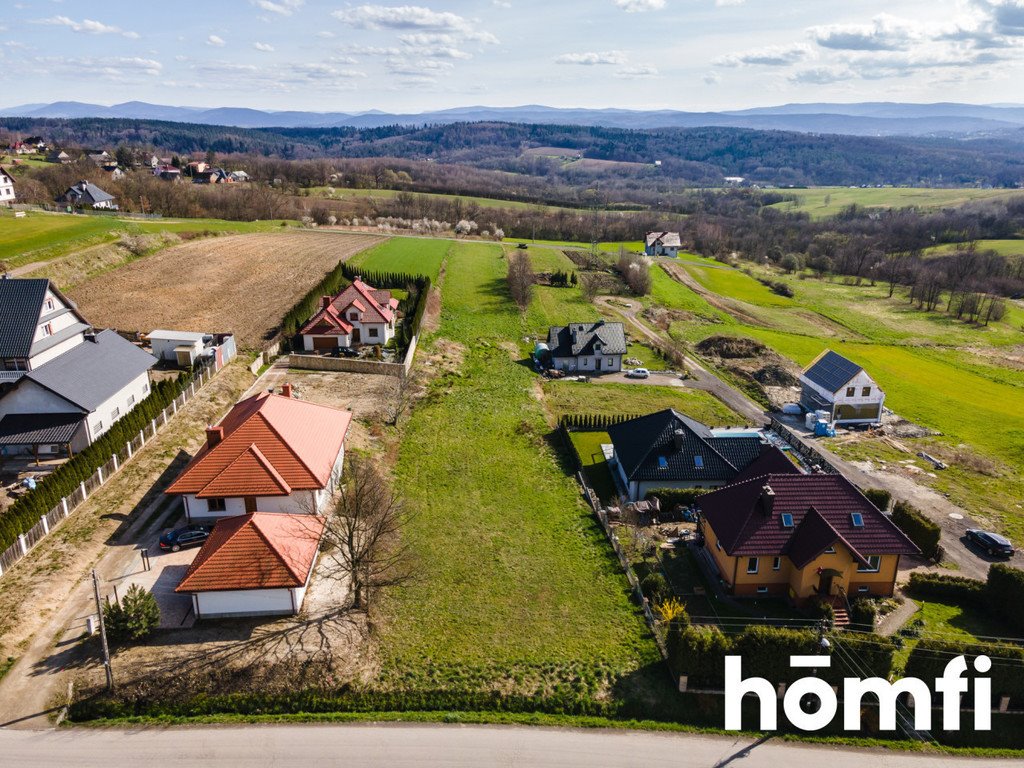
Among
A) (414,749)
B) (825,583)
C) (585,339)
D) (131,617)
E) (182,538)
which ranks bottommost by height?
(414,749)

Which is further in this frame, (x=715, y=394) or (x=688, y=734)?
(x=715, y=394)

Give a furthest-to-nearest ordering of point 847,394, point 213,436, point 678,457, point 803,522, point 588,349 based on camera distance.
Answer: point 588,349 < point 847,394 < point 678,457 < point 213,436 < point 803,522

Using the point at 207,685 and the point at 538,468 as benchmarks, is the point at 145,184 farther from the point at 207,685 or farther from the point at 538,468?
the point at 207,685

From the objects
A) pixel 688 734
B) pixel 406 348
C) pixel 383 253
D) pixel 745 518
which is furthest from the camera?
pixel 383 253

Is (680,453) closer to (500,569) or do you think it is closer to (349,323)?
(500,569)

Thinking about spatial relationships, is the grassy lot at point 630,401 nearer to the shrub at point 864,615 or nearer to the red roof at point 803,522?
the red roof at point 803,522

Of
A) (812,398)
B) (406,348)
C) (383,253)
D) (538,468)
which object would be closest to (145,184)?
(383,253)

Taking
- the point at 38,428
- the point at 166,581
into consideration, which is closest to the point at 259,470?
the point at 166,581
